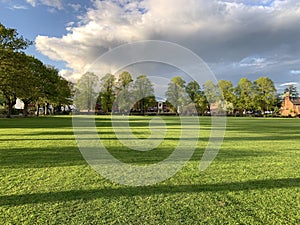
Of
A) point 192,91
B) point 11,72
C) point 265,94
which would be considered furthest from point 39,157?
point 265,94

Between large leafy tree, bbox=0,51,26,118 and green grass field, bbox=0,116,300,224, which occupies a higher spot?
large leafy tree, bbox=0,51,26,118

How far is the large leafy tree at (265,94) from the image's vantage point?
71750 mm

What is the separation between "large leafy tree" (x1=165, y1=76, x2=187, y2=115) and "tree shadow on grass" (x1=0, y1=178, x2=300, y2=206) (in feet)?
178

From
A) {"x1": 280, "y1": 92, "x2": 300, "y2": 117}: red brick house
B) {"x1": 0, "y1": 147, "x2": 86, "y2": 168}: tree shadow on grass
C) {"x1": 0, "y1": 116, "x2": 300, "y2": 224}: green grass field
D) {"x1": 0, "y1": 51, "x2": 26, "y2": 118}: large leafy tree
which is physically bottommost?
{"x1": 0, "y1": 116, "x2": 300, "y2": 224}: green grass field

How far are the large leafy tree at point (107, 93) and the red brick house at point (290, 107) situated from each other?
201 ft

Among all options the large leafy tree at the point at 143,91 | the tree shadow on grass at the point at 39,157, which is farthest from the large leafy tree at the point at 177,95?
the tree shadow on grass at the point at 39,157

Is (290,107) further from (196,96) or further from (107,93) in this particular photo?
(107,93)

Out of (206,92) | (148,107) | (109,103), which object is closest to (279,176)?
(148,107)

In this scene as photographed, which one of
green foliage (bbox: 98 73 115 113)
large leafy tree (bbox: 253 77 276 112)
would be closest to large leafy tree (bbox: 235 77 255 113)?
large leafy tree (bbox: 253 77 276 112)

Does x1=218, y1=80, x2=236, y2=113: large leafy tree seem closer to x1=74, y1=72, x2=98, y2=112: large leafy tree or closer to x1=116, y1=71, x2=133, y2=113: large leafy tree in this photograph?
x1=116, y1=71, x2=133, y2=113: large leafy tree

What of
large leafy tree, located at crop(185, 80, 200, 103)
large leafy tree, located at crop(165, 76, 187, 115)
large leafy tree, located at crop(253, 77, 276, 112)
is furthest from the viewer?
large leafy tree, located at crop(185, 80, 200, 103)

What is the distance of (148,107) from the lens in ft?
187

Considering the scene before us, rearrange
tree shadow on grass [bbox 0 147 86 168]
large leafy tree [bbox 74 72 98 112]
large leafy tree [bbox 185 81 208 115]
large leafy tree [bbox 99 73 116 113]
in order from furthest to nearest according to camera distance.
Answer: large leafy tree [bbox 185 81 208 115] < large leafy tree [bbox 99 73 116 113] < large leafy tree [bbox 74 72 98 112] < tree shadow on grass [bbox 0 147 86 168]

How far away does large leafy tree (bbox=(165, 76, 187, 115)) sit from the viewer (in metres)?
60.5
